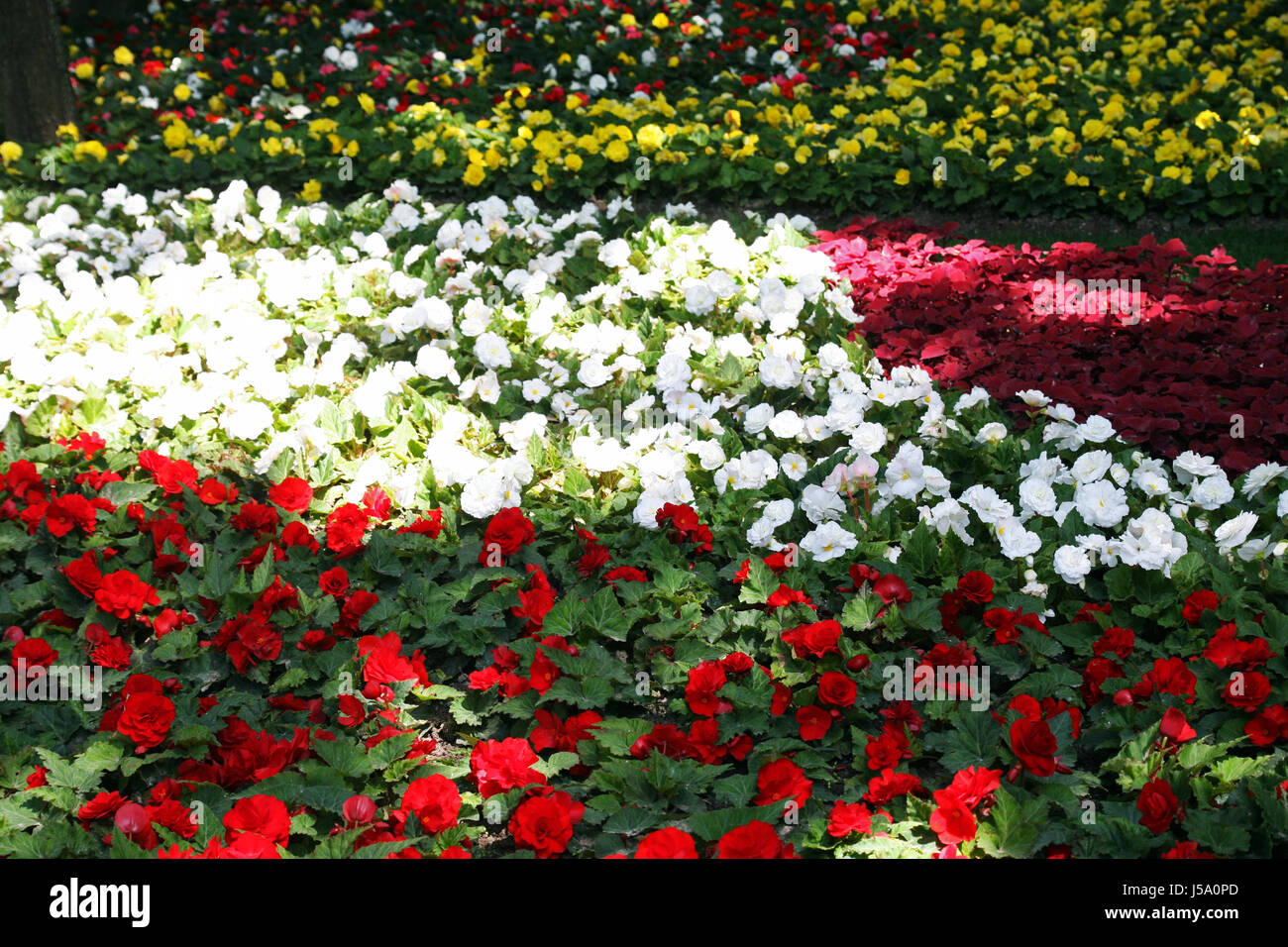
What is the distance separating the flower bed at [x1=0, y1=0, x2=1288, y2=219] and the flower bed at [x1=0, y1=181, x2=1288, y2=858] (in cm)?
230

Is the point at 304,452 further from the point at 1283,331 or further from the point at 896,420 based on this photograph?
the point at 1283,331

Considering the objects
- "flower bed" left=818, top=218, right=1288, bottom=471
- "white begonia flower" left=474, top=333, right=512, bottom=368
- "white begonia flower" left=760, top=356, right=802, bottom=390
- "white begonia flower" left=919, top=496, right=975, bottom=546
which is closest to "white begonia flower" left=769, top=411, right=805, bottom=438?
"white begonia flower" left=760, top=356, right=802, bottom=390

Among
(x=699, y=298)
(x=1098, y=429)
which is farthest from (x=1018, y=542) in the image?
(x=699, y=298)

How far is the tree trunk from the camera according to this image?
7.20 meters

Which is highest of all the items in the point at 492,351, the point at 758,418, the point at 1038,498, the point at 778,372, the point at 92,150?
the point at 92,150

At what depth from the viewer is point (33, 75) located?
7324 mm

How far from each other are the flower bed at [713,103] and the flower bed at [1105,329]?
122 centimetres

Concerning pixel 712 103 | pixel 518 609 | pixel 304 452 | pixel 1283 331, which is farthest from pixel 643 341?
pixel 712 103

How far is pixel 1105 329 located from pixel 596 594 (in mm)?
2632

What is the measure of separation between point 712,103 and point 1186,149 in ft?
9.55

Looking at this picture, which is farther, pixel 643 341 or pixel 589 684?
pixel 643 341

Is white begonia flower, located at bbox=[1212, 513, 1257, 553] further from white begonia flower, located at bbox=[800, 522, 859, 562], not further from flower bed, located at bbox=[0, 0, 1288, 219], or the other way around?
flower bed, located at bbox=[0, 0, 1288, 219]

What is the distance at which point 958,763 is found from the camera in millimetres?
2539

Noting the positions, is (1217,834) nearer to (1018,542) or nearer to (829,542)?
(1018,542)
